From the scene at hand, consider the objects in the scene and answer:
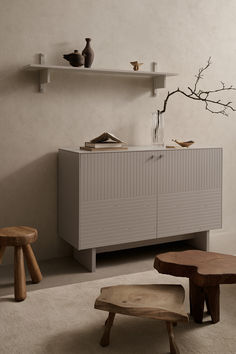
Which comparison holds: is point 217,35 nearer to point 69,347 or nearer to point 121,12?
point 121,12

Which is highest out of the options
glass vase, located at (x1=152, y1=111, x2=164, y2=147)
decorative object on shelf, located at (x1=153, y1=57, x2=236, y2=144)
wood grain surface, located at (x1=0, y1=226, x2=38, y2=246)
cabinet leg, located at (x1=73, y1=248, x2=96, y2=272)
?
decorative object on shelf, located at (x1=153, y1=57, x2=236, y2=144)

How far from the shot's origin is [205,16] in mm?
4270

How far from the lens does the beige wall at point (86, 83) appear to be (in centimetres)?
356

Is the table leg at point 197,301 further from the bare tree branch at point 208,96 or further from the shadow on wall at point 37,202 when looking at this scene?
the bare tree branch at point 208,96

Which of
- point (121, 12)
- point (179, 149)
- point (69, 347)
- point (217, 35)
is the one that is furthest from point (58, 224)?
point (217, 35)

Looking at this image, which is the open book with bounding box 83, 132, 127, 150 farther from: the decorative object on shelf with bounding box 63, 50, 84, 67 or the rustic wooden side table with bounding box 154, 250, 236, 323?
the rustic wooden side table with bounding box 154, 250, 236, 323

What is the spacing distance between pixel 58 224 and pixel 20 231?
0.69 m

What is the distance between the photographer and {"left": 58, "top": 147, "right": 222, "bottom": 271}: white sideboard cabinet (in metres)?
3.42

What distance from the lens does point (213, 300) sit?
2.62 metres

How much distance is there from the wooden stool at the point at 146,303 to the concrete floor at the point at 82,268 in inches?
35.7

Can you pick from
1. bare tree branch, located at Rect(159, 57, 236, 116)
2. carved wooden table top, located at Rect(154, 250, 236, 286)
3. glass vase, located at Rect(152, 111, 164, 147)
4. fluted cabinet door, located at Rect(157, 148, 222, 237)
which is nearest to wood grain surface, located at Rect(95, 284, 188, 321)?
carved wooden table top, located at Rect(154, 250, 236, 286)

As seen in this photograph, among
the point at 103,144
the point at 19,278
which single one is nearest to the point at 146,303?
the point at 19,278

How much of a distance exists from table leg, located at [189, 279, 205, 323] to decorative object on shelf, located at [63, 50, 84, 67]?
1853mm

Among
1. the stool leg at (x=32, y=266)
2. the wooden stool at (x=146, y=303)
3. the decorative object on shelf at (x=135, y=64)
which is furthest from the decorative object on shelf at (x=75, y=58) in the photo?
the wooden stool at (x=146, y=303)
